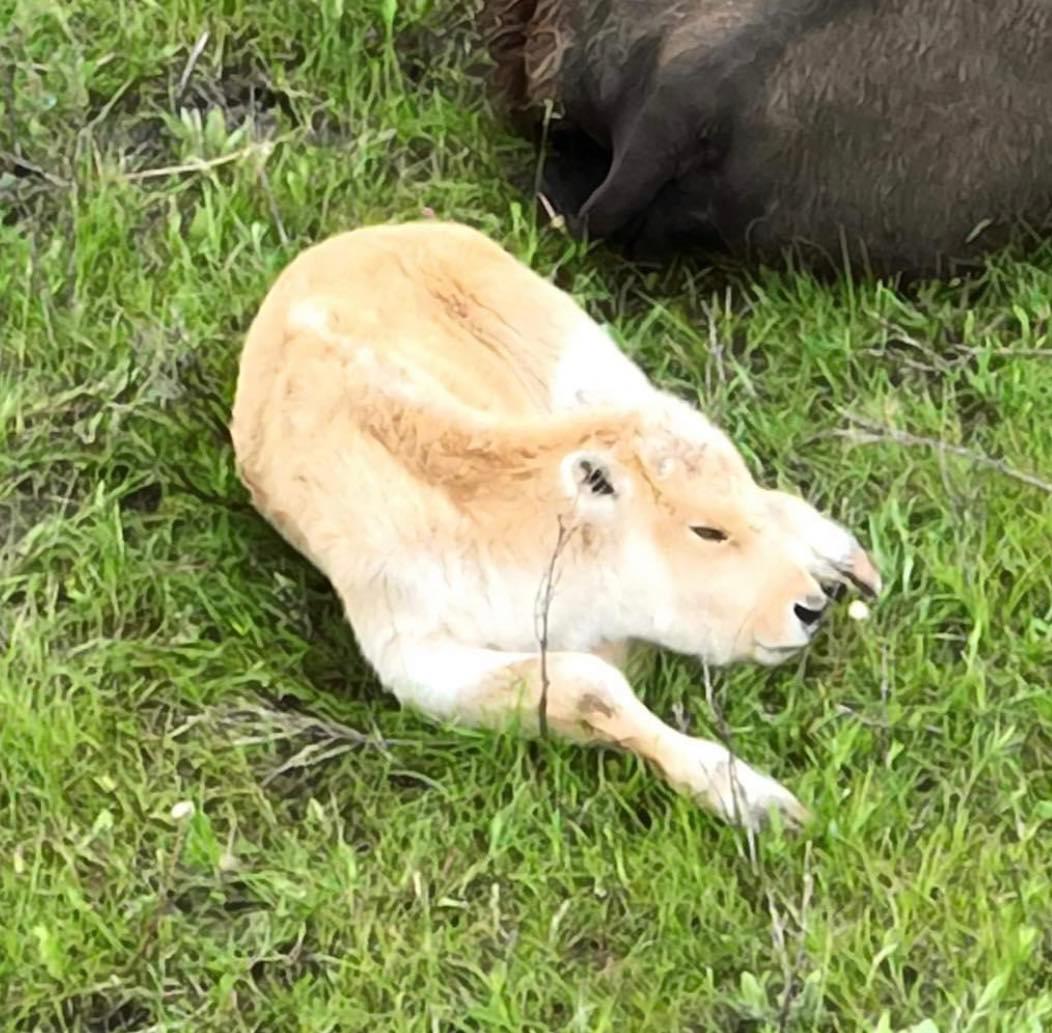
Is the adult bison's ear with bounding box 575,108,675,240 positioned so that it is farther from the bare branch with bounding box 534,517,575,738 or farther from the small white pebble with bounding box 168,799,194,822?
the small white pebble with bounding box 168,799,194,822

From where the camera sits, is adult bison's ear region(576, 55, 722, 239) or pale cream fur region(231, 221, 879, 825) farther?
adult bison's ear region(576, 55, 722, 239)

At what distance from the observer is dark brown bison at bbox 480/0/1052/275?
3.61m

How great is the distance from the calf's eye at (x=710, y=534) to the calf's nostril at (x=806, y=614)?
14cm

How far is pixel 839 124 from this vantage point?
3621 mm

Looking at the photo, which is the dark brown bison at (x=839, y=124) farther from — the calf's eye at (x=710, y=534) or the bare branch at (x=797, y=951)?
the bare branch at (x=797, y=951)

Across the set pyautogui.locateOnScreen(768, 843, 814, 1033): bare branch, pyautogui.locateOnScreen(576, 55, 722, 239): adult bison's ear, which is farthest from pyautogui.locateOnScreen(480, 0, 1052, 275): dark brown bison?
pyautogui.locateOnScreen(768, 843, 814, 1033): bare branch

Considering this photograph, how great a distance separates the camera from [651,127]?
3.63m

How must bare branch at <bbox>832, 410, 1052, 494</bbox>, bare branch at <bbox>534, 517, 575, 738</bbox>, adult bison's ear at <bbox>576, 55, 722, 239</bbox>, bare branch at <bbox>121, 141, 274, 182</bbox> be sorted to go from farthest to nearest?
bare branch at <bbox>121, 141, 274, 182</bbox> < adult bison's ear at <bbox>576, 55, 722, 239</bbox> < bare branch at <bbox>832, 410, 1052, 494</bbox> < bare branch at <bbox>534, 517, 575, 738</bbox>

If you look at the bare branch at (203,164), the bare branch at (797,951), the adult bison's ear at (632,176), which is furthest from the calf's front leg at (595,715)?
the bare branch at (203,164)

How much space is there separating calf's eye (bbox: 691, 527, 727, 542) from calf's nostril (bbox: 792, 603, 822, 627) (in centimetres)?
14

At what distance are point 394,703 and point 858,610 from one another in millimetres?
699

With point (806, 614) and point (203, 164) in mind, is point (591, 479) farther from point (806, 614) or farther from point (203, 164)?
point (203, 164)

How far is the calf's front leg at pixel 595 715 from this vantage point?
9.32 feet

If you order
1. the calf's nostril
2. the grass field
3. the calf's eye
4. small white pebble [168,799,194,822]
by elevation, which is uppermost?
the calf's eye
